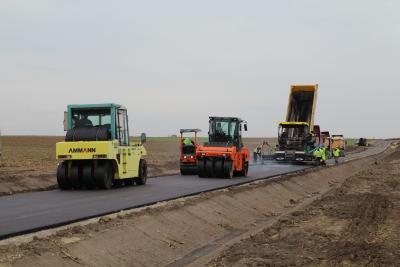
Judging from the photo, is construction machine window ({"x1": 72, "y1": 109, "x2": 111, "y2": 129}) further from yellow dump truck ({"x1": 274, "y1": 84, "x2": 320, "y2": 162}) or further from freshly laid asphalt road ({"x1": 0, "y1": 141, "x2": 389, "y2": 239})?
yellow dump truck ({"x1": 274, "y1": 84, "x2": 320, "y2": 162})

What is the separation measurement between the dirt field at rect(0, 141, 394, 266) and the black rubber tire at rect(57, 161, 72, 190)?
5.07 m

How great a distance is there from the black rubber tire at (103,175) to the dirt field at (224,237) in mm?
3802

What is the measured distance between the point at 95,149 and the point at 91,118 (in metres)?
1.68

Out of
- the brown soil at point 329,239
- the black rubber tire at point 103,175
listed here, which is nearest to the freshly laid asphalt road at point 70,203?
the black rubber tire at point 103,175

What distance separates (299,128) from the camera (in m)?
37.9

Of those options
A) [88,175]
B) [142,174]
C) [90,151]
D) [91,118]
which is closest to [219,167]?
[142,174]

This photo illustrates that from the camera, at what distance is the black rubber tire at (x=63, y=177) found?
1883 cm

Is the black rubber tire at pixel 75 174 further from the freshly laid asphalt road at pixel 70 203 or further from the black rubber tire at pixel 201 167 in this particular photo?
the black rubber tire at pixel 201 167

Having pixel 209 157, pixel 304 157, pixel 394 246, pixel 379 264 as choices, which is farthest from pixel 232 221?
pixel 304 157

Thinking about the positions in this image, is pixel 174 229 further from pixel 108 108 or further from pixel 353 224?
pixel 108 108

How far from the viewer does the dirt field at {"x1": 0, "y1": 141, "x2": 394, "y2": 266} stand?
9.22 meters

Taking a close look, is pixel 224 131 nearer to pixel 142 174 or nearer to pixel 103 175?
pixel 142 174

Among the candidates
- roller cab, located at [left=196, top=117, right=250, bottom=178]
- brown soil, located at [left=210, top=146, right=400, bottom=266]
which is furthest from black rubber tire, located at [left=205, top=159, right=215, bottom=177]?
brown soil, located at [left=210, top=146, right=400, bottom=266]

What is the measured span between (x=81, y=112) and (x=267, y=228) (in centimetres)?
901
